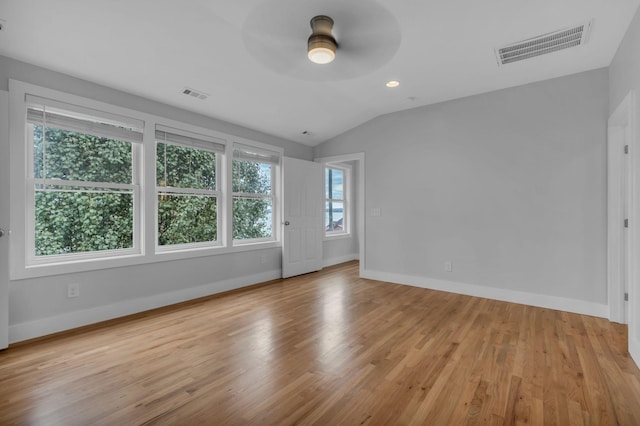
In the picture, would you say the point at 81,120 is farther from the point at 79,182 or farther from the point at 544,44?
the point at 544,44

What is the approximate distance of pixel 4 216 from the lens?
95.7 inches

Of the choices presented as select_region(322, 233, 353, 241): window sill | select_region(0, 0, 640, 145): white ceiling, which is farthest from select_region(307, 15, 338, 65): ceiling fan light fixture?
select_region(322, 233, 353, 241): window sill

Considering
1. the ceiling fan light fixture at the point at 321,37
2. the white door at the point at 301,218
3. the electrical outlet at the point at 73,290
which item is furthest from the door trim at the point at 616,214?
the electrical outlet at the point at 73,290

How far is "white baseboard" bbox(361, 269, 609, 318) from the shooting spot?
334cm

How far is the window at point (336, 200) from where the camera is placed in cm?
672

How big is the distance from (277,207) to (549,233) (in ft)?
12.3

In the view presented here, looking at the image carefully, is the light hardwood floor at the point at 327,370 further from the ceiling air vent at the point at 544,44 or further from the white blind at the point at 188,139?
the ceiling air vent at the point at 544,44

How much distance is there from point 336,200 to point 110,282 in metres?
4.55

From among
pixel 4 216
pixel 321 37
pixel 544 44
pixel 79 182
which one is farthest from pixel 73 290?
pixel 544 44

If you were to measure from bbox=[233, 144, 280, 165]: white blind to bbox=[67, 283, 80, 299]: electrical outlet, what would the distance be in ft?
7.96

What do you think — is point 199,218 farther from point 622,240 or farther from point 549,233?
point 622,240

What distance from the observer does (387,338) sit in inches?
106

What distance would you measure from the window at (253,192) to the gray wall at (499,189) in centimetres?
163

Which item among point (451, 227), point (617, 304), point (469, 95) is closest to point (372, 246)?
point (451, 227)
